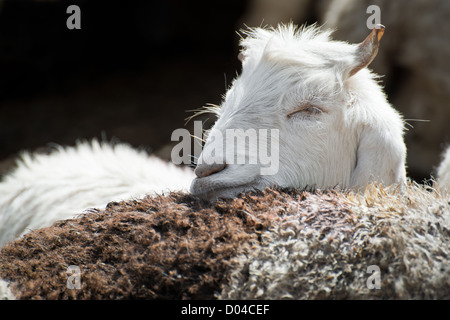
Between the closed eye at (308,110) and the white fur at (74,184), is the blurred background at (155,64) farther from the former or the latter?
the closed eye at (308,110)

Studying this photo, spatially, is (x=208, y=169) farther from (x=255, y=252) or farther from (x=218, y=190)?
(x=255, y=252)

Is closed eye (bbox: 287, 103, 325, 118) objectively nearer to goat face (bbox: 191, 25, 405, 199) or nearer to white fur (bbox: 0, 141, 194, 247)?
goat face (bbox: 191, 25, 405, 199)

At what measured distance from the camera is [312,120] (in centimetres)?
316

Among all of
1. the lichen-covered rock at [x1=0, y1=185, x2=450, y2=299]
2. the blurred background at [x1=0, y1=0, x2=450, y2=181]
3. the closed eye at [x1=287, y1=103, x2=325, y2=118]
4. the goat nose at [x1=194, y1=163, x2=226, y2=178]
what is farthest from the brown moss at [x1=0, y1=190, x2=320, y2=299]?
the blurred background at [x1=0, y1=0, x2=450, y2=181]

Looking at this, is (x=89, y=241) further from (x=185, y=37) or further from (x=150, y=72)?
(x=185, y=37)

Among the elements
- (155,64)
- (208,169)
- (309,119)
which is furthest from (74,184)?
(155,64)

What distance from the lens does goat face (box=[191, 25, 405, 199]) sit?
10.1 ft

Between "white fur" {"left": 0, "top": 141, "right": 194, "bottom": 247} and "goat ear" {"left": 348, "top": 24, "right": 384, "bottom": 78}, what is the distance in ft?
4.52

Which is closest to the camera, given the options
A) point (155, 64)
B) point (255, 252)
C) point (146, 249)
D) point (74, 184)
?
point (255, 252)

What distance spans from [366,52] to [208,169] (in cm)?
121

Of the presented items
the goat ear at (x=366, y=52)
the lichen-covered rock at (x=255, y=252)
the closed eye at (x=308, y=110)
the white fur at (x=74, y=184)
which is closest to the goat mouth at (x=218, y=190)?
the lichen-covered rock at (x=255, y=252)
